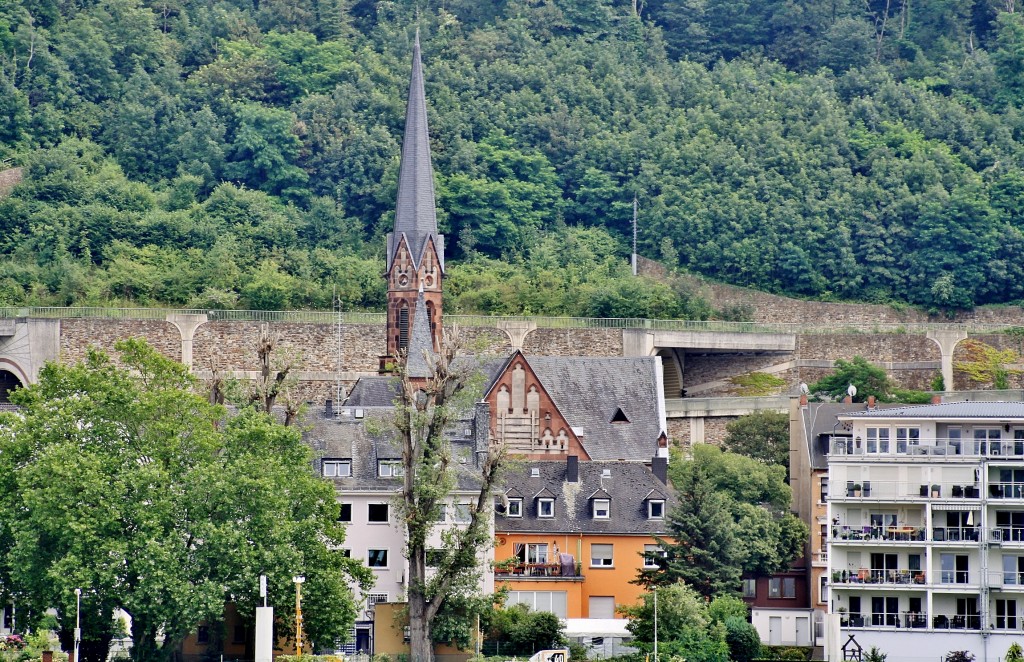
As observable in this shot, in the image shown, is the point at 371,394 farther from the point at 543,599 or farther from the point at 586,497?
the point at 543,599

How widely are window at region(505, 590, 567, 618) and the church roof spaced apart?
26.5 m

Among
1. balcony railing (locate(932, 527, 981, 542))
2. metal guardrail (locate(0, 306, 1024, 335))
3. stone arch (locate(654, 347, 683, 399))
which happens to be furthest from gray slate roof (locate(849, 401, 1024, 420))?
stone arch (locate(654, 347, 683, 399))

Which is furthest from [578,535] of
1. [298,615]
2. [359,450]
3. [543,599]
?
[298,615]

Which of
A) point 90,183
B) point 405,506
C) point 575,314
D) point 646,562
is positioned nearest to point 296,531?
point 405,506

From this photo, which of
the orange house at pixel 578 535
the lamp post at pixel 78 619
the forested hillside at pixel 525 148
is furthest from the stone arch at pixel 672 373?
the lamp post at pixel 78 619

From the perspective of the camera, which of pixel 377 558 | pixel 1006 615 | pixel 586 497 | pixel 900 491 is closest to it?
pixel 1006 615

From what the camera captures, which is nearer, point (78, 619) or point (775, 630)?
point (78, 619)

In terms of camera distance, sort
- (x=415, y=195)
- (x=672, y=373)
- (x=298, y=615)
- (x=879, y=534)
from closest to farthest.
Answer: (x=298, y=615), (x=879, y=534), (x=415, y=195), (x=672, y=373)

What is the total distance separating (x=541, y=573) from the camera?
2963 inches

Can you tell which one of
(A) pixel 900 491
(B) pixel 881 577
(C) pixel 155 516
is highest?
(A) pixel 900 491

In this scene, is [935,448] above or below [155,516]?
above

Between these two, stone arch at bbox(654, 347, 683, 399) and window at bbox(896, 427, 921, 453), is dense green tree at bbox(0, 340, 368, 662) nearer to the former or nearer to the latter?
window at bbox(896, 427, 921, 453)

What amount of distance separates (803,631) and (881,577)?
5.89 m

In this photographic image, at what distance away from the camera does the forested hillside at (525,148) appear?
111125 millimetres
